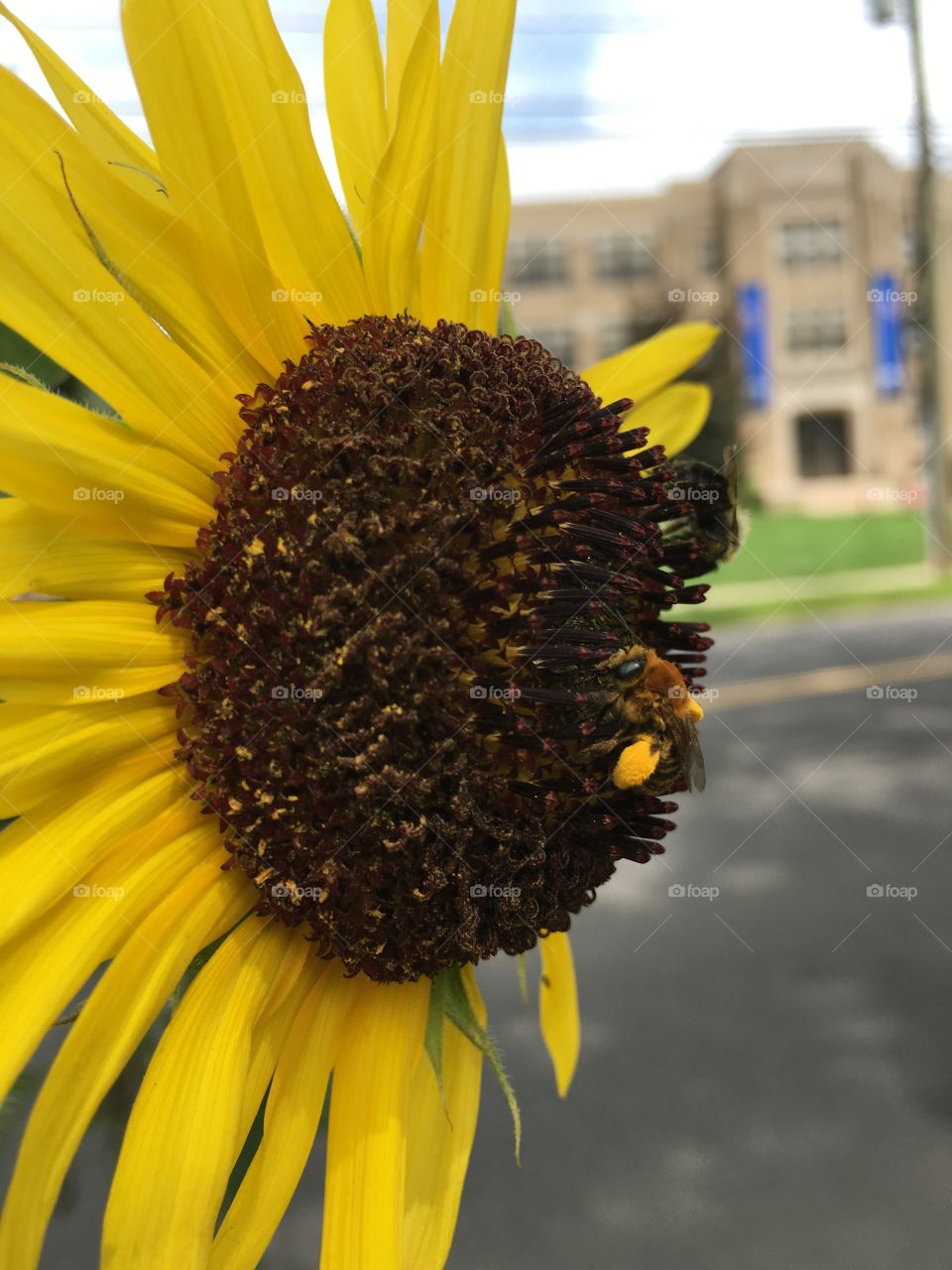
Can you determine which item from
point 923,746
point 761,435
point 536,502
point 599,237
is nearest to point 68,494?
point 536,502

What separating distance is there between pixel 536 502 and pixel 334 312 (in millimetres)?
184

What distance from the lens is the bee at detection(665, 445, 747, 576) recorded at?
Result: 802mm

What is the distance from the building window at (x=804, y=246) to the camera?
16141 millimetres

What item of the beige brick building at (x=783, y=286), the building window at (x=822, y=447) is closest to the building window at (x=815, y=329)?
the beige brick building at (x=783, y=286)

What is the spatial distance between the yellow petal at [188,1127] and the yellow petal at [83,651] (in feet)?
0.55

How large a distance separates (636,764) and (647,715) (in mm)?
32

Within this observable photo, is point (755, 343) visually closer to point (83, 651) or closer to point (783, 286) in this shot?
point (783, 286)

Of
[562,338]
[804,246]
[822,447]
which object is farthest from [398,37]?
[804,246]

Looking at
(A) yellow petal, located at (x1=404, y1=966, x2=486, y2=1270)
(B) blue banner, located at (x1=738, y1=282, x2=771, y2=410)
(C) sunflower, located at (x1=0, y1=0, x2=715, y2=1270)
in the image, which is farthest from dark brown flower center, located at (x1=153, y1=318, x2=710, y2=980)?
(B) blue banner, located at (x1=738, y1=282, x2=771, y2=410)

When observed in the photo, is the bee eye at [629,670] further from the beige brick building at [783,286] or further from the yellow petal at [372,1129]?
the beige brick building at [783,286]

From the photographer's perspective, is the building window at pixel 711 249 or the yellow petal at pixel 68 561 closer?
the yellow petal at pixel 68 561

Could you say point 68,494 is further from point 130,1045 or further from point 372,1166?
point 372,1166

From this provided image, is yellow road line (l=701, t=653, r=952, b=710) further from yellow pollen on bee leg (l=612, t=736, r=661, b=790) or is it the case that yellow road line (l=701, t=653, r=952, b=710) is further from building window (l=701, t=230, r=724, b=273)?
building window (l=701, t=230, r=724, b=273)

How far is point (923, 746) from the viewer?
5707 millimetres
